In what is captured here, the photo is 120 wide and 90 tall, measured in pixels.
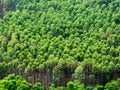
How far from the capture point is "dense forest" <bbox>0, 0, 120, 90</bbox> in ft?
174

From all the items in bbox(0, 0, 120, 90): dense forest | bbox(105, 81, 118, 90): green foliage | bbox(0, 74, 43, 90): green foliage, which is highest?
bbox(0, 0, 120, 90): dense forest

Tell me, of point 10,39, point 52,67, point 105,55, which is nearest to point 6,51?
point 10,39

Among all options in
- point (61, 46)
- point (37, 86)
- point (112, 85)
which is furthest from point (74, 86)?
point (61, 46)

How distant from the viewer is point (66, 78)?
53.9m

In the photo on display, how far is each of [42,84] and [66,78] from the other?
11.1 feet

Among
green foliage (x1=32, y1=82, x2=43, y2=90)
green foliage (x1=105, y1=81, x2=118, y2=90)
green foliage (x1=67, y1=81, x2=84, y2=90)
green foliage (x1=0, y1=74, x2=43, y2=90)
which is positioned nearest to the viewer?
green foliage (x1=0, y1=74, x2=43, y2=90)

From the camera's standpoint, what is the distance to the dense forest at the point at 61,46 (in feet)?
174

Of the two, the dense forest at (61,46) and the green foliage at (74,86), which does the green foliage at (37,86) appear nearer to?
the dense forest at (61,46)

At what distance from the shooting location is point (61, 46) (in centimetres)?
5838

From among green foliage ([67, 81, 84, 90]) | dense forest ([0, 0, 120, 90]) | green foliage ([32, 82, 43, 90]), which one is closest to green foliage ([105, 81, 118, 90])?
dense forest ([0, 0, 120, 90])

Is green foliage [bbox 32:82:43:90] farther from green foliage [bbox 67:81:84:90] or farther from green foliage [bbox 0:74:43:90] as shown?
green foliage [bbox 67:81:84:90]

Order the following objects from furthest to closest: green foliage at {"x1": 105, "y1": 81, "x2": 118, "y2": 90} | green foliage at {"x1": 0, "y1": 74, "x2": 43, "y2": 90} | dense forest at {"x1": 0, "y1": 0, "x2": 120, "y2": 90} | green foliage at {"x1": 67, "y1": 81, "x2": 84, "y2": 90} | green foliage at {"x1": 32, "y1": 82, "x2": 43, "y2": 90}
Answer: dense forest at {"x1": 0, "y1": 0, "x2": 120, "y2": 90}, green foliage at {"x1": 105, "y1": 81, "x2": 118, "y2": 90}, green foliage at {"x1": 32, "y1": 82, "x2": 43, "y2": 90}, green foliage at {"x1": 67, "y1": 81, "x2": 84, "y2": 90}, green foliage at {"x1": 0, "y1": 74, "x2": 43, "y2": 90}

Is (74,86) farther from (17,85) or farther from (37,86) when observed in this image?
(17,85)

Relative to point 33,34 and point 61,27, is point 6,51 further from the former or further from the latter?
point 61,27
